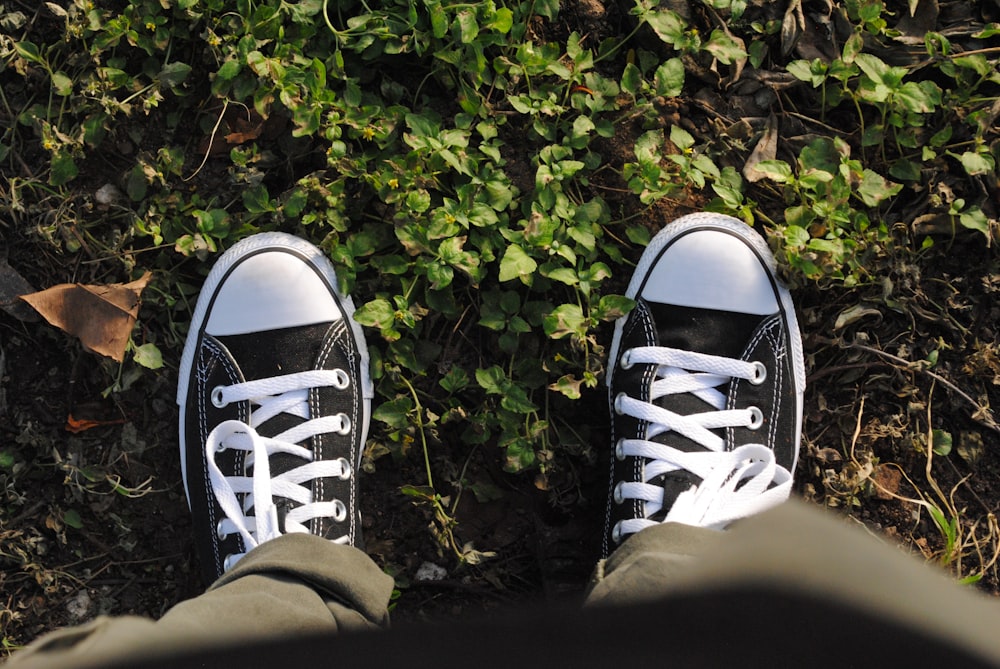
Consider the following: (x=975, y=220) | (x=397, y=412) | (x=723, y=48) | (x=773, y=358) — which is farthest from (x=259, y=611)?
(x=975, y=220)

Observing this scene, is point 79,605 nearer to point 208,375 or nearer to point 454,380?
point 208,375

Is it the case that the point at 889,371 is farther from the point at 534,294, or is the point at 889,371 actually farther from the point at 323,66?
the point at 323,66

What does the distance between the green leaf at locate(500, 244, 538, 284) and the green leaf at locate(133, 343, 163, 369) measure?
2.82 feet

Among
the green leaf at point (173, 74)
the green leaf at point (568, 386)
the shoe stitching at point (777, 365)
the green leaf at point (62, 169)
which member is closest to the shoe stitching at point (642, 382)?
the green leaf at point (568, 386)

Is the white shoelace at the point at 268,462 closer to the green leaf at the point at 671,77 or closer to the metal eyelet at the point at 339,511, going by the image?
the metal eyelet at the point at 339,511

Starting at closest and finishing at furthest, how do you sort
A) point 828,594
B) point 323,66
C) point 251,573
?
point 828,594 < point 251,573 < point 323,66

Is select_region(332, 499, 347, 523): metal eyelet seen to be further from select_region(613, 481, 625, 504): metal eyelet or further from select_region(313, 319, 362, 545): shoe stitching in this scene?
select_region(613, 481, 625, 504): metal eyelet

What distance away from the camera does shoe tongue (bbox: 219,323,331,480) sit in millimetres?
1976

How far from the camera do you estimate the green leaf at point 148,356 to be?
1.94m

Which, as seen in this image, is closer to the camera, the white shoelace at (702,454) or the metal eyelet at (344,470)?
the white shoelace at (702,454)

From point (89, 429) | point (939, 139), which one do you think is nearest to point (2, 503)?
point (89, 429)

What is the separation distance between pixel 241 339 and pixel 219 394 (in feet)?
0.47

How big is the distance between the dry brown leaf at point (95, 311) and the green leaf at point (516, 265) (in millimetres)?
871

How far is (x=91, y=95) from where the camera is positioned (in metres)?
1.92
